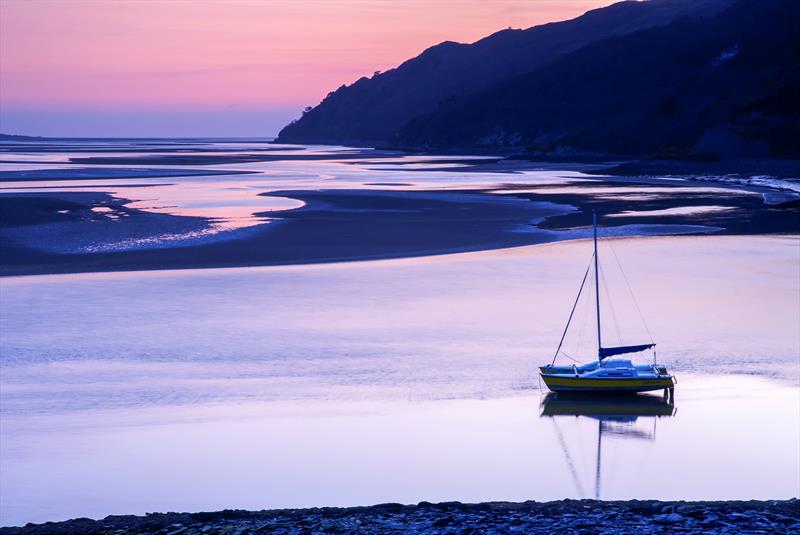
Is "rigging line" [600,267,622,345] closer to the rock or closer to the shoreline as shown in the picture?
the shoreline

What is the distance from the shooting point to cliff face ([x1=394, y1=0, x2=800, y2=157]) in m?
113

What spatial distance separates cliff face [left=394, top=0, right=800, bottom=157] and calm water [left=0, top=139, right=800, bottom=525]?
8694 cm

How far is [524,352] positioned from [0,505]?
1071cm

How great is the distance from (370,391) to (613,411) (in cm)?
401

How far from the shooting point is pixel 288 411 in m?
16.0

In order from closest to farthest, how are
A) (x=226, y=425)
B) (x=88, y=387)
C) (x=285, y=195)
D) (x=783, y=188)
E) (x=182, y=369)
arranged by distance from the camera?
(x=226, y=425) < (x=88, y=387) < (x=182, y=369) < (x=285, y=195) < (x=783, y=188)

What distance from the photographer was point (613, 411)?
54.1ft

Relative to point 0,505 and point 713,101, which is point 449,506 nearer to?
point 0,505

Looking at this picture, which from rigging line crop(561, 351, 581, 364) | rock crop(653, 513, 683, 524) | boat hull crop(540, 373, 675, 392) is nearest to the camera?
rock crop(653, 513, 683, 524)

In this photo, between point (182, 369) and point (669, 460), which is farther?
point (182, 369)

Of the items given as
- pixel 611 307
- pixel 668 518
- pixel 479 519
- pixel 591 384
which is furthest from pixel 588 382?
pixel 611 307

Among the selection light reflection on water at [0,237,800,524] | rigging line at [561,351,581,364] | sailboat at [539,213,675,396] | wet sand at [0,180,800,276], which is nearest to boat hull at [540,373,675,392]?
sailboat at [539,213,675,396]

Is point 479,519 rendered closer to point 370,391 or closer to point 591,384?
point 370,391

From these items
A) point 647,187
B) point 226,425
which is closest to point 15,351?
point 226,425
